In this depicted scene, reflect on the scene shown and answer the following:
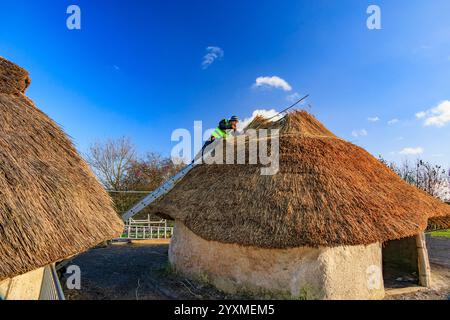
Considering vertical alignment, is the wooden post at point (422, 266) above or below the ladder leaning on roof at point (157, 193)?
below

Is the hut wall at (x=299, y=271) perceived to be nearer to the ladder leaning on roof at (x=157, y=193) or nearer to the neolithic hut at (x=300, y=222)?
the neolithic hut at (x=300, y=222)

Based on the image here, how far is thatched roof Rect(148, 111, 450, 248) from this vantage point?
6.45m

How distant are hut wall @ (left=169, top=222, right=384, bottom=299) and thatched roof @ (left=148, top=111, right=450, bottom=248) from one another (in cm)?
43

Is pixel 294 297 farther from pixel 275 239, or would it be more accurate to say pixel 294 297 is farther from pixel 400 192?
pixel 400 192

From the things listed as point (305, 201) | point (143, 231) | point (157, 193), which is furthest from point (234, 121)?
point (143, 231)

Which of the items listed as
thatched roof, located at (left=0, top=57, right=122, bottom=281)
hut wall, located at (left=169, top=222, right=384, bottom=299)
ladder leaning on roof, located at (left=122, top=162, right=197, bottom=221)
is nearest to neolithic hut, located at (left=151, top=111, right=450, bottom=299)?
hut wall, located at (left=169, top=222, right=384, bottom=299)

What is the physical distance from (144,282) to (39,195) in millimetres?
5167

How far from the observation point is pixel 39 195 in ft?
14.1

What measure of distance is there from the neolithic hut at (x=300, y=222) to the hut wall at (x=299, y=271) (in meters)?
0.02

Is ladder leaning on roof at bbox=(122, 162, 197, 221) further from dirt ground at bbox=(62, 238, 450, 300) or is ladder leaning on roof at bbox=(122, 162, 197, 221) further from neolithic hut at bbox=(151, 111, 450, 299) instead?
dirt ground at bbox=(62, 238, 450, 300)

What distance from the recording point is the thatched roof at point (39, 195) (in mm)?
3652

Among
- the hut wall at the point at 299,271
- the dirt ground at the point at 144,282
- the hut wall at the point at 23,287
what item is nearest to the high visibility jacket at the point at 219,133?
the hut wall at the point at 299,271

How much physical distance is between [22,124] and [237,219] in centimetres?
527
